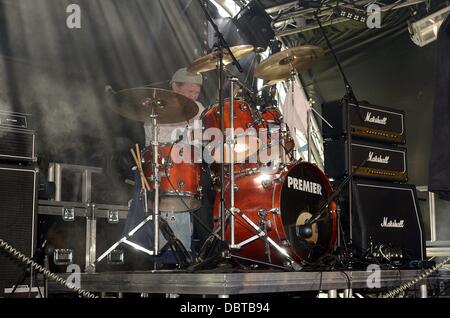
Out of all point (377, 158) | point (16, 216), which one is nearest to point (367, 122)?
point (377, 158)

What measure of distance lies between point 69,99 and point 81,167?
97 centimetres

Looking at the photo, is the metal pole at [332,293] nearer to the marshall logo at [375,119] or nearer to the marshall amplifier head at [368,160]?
the marshall amplifier head at [368,160]

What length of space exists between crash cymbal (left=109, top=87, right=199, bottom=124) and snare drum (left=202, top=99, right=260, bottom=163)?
25 centimetres

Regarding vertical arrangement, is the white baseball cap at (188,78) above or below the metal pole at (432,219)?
above

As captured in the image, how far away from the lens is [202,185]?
4.88 m

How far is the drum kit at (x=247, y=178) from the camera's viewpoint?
13.0ft

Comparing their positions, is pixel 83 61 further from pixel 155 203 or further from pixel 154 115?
pixel 155 203

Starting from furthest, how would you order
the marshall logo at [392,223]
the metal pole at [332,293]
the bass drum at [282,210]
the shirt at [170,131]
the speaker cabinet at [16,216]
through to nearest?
the marshall logo at [392,223], the shirt at [170,131], the bass drum at [282,210], the speaker cabinet at [16,216], the metal pole at [332,293]

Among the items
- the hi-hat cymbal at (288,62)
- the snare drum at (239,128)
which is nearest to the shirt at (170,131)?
the snare drum at (239,128)

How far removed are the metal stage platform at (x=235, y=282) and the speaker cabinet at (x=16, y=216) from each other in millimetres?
267

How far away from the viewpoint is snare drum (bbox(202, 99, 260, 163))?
436cm

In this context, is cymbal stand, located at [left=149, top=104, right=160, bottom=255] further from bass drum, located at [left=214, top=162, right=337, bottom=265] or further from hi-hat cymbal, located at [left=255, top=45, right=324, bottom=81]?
hi-hat cymbal, located at [left=255, top=45, right=324, bottom=81]

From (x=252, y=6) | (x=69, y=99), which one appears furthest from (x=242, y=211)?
(x=252, y=6)

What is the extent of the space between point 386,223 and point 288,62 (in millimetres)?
1514
